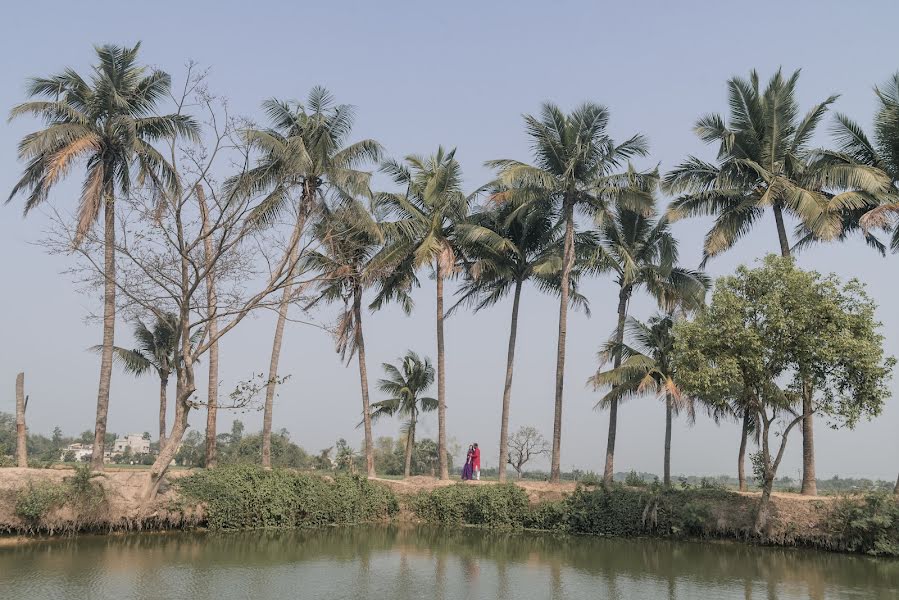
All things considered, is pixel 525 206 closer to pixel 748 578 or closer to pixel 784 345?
pixel 784 345

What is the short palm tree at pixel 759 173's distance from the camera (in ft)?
80.8

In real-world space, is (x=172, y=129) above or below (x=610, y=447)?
above

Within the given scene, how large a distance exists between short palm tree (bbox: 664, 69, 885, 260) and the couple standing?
1195 centimetres

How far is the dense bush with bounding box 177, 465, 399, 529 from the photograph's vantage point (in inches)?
879

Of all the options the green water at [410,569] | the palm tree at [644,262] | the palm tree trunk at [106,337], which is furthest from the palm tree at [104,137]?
the palm tree at [644,262]

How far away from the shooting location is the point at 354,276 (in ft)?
89.6

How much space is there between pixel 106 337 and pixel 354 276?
8.58 metres

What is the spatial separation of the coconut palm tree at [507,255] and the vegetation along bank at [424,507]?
9.46ft

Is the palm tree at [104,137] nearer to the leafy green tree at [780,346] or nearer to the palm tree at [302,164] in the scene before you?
the palm tree at [302,164]

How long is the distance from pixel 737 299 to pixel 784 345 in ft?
6.02

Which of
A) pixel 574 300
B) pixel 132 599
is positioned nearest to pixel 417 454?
pixel 574 300

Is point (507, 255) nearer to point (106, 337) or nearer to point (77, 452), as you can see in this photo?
point (106, 337)

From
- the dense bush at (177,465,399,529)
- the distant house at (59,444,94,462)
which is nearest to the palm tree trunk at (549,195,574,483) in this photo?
the dense bush at (177,465,399,529)

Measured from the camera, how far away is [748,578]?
1686 cm
